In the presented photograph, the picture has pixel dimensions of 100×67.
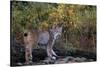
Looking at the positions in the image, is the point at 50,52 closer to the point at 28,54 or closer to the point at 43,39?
the point at 43,39

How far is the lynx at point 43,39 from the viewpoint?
2.89m

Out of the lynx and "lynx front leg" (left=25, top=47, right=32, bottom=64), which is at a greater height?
the lynx

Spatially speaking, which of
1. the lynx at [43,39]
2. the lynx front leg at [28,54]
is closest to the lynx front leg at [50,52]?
the lynx at [43,39]

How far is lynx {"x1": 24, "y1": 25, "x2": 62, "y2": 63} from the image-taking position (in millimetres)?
2889

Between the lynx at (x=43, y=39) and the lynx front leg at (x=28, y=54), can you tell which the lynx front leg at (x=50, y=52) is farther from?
the lynx front leg at (x=28, y=54)

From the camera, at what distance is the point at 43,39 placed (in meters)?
2.95

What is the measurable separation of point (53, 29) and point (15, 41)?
559 millimetres

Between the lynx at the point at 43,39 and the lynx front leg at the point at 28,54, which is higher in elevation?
the lynx at the point at 43,39

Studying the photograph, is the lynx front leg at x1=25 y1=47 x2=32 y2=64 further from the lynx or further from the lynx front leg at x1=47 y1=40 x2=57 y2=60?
the lynx front leg at x1=47 y1=40 x2=57 y2=60

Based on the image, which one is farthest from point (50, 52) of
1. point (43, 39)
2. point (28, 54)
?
point (28, 54)

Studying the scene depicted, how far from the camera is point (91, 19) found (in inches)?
128

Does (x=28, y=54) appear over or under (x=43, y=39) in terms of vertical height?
under

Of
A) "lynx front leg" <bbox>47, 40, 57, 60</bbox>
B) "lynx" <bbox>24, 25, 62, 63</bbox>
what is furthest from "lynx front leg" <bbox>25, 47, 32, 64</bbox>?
"lynx front leg" <bbox>47, 40, 57, 60</bbox>

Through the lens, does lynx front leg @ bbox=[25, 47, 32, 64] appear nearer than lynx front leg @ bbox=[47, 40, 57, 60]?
Yes
